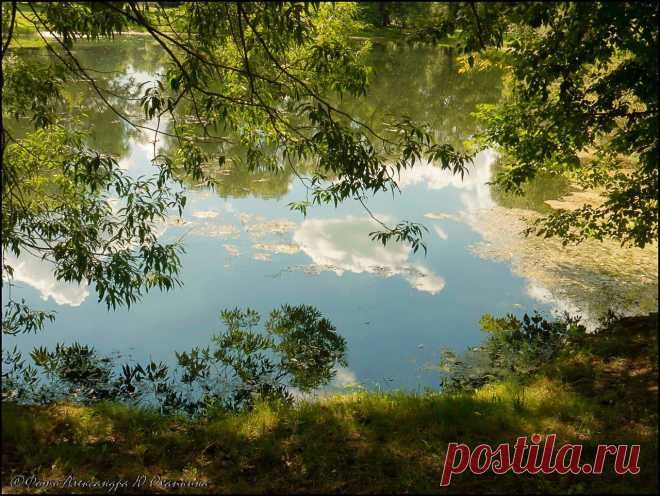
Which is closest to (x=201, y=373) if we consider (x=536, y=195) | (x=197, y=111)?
(x=197, y=111)

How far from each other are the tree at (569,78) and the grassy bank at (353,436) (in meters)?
2.34

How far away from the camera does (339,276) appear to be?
10.1 meters

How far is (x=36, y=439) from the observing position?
13.4ft

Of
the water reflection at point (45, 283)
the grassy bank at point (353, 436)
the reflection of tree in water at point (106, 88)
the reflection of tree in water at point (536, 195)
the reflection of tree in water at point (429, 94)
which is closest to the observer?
the grassy bank at point (353, 436)

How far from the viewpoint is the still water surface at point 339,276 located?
302 inches

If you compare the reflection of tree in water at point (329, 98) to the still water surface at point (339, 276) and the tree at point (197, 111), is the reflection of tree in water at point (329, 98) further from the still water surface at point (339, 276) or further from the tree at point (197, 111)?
the tree at point (197, 111)

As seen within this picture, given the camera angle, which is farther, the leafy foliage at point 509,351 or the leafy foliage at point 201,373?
the leafy foliage at point 509,351

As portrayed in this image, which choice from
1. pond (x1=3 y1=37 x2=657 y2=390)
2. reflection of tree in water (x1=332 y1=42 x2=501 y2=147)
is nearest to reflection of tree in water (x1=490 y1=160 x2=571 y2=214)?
pond (x1=3 y1=37 x2=657 y2=390)

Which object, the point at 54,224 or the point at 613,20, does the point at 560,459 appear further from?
the point at 54,224

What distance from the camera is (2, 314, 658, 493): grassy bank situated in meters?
3.62

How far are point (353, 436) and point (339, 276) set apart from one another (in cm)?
577

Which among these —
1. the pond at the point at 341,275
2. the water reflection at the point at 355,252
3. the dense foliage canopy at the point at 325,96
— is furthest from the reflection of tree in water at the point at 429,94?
the dense foliage canopy at the point at 325,96

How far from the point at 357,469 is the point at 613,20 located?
4.40m

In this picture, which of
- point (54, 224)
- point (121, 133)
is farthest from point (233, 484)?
point (121, 133)
